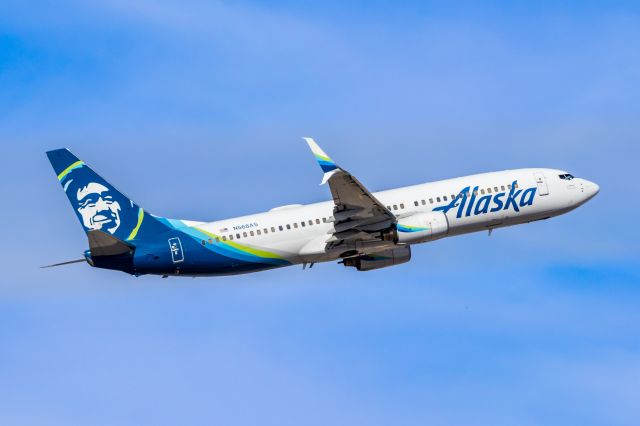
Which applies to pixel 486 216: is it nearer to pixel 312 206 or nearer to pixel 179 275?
pixel 312 206

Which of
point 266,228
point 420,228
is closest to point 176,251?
point 266,228

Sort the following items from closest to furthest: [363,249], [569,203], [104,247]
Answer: [104,247], [363,249], [569,203]

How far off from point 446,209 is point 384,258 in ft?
18.1

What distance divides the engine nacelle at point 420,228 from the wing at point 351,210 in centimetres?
83

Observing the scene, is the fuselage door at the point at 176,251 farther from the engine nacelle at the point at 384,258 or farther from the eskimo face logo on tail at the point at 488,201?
the eskimo face logo on tail at the point at 488,201

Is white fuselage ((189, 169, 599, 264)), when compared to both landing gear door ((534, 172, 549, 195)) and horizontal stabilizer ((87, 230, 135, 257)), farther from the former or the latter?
horizontal stabilizer ((87, 230, 135, 257))

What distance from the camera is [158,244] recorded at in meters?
68.1

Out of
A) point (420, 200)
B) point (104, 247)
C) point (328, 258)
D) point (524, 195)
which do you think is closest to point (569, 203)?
point (524, 195)

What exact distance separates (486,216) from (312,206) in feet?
39.8

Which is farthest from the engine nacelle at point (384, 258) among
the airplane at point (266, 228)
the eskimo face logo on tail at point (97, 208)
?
the eskimo face logo on tail at point (97, 208)

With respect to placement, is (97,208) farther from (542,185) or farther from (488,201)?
(542,185)

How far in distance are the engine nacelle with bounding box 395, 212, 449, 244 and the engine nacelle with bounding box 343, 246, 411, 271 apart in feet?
11.3

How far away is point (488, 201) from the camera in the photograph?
72688mm

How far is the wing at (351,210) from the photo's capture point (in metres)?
65.3
